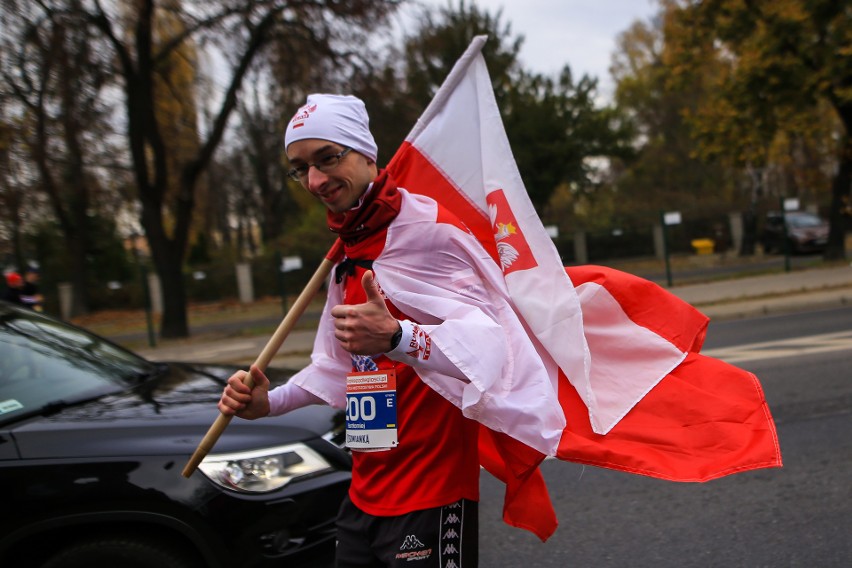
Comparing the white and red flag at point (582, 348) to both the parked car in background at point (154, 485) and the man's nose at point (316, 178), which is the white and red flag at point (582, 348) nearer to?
the man's nose at point (316, 178)

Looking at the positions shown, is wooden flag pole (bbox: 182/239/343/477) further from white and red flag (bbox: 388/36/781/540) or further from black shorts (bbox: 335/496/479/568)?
white and red flag (bbox: 388/36/781/540)

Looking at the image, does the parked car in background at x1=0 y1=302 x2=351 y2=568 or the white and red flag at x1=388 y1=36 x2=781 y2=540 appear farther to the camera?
the parked car in background at x1=0 y1=302 x2=351 y2=568

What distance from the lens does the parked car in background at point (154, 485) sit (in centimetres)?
300

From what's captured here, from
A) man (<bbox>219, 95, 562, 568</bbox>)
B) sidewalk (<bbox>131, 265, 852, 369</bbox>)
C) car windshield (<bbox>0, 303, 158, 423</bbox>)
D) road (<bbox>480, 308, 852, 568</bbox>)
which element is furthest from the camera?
sidewalk (<bbox>131, 265, 852, 369</bbox>)

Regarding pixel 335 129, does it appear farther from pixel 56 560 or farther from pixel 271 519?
pixel 56 560

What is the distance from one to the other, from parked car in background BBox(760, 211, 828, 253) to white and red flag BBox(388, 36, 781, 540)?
2621cm

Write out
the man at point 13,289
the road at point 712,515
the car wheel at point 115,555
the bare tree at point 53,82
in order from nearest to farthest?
the car wheel at point 115,555
the road at point 712,515
the man at point 13,289
the bare tree at point 53,82

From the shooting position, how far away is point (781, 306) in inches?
555

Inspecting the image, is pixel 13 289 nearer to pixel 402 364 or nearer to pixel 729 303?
pixel 402 364

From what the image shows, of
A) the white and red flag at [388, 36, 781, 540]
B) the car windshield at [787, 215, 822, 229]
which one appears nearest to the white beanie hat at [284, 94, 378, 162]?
the white and red flag at [388, 36, 781, 540]

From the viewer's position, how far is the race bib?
7.07 ft

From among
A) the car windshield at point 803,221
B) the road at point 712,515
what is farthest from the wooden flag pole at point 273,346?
the car windshield at point 803,221

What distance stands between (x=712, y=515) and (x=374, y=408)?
10.1 feet

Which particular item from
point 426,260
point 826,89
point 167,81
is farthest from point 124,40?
point 426,260
